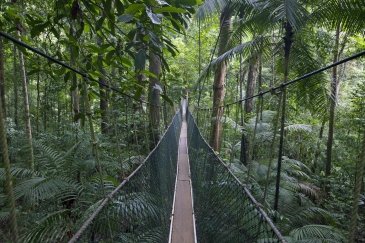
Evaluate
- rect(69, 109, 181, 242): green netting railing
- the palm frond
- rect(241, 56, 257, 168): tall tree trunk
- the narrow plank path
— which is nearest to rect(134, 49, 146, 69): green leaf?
rect(69, 109, 181, 242): green netting railing

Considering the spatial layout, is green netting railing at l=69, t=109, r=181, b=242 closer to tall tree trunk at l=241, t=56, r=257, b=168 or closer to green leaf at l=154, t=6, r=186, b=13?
green leaf at l=154, t=6, r=186, b=13

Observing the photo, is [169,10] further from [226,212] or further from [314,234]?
[314,234]

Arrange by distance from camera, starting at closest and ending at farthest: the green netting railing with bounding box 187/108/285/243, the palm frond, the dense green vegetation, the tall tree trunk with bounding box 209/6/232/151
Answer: the dense green vegetation
the green netting railing with bounding box 187/108/285/243
the palm frond
the tall tree trunk with bounding box 209/6/232/151

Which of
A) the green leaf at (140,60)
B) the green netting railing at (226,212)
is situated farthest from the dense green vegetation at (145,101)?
the green netting railing at (226,212)

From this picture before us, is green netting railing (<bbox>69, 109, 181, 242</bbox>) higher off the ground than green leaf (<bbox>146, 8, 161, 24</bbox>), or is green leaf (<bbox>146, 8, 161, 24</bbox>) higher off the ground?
green leaf (<bbox>146, 8, 161, 24</bbox>)

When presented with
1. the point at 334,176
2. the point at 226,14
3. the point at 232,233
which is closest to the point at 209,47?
the point at 226,14

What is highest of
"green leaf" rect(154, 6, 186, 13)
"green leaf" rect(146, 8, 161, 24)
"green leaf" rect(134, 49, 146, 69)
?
"green leaf" rect(154, 6, 186, 13)

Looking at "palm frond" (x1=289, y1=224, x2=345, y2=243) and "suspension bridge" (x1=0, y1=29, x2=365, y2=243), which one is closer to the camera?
"suspension bridge" (x1=0, y1=29, x2=365, y2=243)

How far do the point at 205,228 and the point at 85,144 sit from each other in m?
1.75

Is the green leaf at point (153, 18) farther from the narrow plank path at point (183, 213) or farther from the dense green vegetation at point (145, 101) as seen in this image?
the narrow plank path at point (183, 213)

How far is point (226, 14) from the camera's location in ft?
13.6

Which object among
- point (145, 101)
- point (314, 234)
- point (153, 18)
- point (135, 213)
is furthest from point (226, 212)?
point (145, 101)

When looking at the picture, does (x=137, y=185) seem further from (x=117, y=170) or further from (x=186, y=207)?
(x=117, y=170)

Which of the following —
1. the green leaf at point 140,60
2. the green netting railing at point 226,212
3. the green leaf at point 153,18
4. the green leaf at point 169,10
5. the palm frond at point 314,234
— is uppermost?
the green leaf at point 169,10
